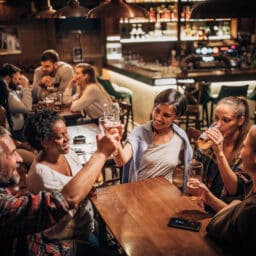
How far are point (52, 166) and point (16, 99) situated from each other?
8.33 feet

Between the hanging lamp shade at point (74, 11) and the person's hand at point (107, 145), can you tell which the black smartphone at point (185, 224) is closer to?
the person's hand at point (107, 145)

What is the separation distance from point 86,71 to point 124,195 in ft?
8.89

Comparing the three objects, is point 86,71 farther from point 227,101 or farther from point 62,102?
point 227,101

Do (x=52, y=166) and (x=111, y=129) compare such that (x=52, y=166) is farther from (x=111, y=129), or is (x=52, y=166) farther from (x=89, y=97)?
(x=89, y=97)

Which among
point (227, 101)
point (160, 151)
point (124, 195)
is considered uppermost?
point (227, 101)

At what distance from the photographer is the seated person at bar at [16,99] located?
4230 mm

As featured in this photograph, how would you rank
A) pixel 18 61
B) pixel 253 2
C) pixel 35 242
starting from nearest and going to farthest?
pixel 253 2
pixel 35 242
pixel 18 61

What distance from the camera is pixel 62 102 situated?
506 cm

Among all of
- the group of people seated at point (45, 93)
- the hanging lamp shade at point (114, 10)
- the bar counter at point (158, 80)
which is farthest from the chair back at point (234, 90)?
the hanging lamp shade at point (114, 10)

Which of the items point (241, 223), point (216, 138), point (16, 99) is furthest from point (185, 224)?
point (16, 99)

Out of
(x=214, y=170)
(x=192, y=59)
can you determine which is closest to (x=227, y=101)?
(x=214, y=170)

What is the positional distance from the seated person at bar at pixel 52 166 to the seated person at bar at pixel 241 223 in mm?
758

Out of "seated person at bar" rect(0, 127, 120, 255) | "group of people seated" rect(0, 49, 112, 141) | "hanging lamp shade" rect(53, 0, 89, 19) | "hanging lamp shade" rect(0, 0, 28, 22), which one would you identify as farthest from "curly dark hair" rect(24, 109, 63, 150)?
"hanging lamp shade" rect(0, 0, 28, 22)

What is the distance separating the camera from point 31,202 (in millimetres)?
1266
